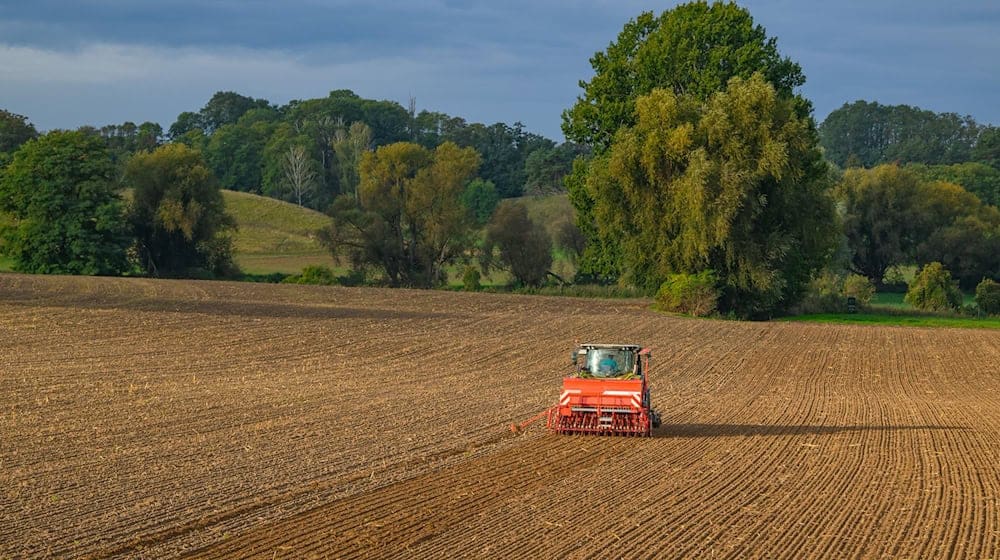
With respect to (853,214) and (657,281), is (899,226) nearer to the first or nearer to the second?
(853,214)

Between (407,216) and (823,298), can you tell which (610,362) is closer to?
(823,298)

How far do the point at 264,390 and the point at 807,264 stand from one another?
38.9m

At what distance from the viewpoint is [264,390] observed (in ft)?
86.4

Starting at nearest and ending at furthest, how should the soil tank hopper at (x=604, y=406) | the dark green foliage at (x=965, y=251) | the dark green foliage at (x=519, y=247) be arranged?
the soil tank hopper at (x=604, y=406) → the dark green foliage at (x=519, y=247) → the dark green foliage at (x=965, y=251)

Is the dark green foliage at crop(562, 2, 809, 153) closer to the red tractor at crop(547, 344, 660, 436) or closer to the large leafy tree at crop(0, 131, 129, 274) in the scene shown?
the large leafy tree at crop(0, 131, 129, 274)

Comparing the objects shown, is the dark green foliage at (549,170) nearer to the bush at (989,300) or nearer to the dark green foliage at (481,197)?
the dark green foliage at (481,197)

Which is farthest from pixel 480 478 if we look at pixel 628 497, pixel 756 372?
pixel 756 372

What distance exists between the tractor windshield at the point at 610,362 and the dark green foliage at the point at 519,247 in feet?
191

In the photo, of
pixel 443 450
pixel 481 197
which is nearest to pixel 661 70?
pixel 443 450

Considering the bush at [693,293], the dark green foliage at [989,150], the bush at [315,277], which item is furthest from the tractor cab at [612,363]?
the dark green foliage at [989,150]

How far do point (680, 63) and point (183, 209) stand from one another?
35811 millimetres

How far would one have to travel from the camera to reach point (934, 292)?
6825 cm

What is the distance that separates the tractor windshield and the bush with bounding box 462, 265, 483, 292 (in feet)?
182

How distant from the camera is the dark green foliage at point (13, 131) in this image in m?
92.4
